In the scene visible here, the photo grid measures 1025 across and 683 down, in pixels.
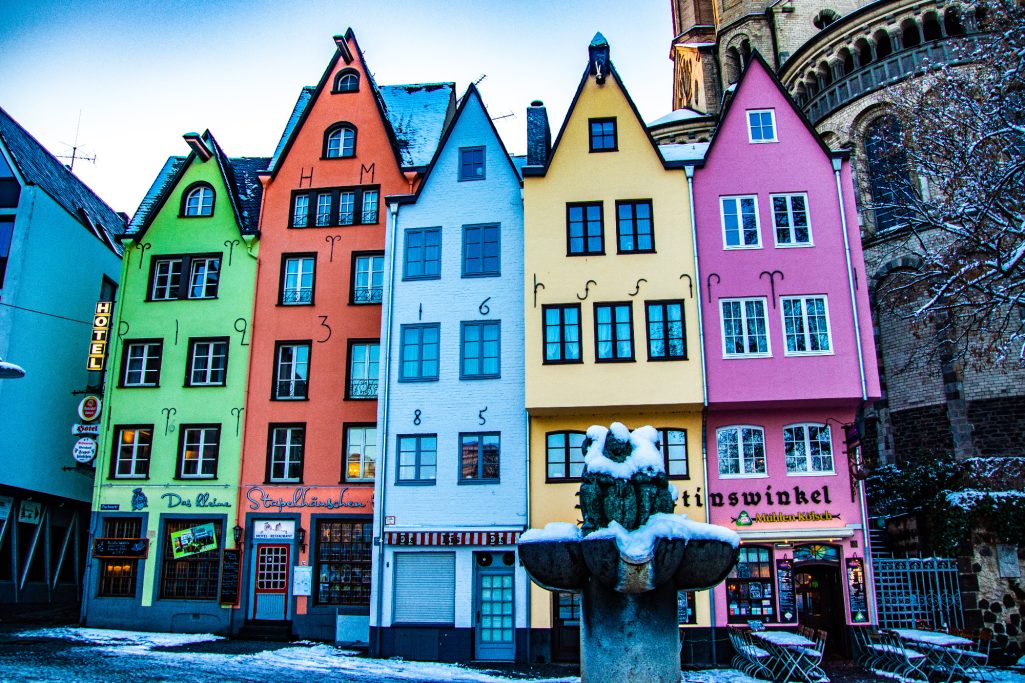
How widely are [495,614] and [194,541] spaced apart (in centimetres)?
1032

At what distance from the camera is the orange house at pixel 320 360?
2659cm

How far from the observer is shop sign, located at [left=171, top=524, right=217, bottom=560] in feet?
89.5

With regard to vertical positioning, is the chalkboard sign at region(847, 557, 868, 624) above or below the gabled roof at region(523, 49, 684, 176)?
below

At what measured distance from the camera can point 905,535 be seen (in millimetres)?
26156

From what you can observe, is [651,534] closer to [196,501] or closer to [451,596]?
[451,596]

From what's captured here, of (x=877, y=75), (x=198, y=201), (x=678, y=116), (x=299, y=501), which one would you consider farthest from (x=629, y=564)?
A: (x=678, y=116)

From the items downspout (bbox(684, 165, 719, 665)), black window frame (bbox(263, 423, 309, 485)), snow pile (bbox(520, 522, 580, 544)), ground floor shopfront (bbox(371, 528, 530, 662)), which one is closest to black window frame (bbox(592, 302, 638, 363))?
downspout (bbox(684, 165, 719, 665))

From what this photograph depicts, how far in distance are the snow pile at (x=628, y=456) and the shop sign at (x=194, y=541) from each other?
19284mm

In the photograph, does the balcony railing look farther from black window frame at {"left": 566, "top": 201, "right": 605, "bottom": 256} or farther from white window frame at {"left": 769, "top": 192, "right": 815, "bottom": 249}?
black window frame at {"left": 566, "top": 201, "right": 605, "bottom": 256}

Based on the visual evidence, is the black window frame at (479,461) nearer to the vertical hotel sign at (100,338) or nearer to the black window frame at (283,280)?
the black window frame at (283,280)

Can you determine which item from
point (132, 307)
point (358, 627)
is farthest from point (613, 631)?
point (132, 307)

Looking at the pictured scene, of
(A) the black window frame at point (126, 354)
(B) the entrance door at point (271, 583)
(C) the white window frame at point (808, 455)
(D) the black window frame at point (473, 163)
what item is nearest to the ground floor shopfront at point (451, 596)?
(B) the entrance door at point (271, 583)

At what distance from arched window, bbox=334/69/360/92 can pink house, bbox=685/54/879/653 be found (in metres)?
13.7

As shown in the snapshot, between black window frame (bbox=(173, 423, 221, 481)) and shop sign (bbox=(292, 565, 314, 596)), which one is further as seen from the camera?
black window frame (bbox=(173, 423, 221, 481))
